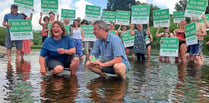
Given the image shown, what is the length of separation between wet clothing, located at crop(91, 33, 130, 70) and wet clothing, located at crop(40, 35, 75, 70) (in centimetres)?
70

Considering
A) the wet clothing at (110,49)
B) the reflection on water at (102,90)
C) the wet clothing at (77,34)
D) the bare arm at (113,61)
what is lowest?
the reflection on water at (102,90)

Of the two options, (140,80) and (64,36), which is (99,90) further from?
(64,36)

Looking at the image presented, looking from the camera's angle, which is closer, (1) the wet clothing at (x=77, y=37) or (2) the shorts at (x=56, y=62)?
(2) the shorts at (x=56, y=62)

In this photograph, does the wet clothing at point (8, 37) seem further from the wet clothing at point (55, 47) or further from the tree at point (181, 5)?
the tree at point (181, 5)

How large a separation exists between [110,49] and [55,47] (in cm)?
131

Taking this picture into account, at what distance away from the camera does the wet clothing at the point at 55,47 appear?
6.95m

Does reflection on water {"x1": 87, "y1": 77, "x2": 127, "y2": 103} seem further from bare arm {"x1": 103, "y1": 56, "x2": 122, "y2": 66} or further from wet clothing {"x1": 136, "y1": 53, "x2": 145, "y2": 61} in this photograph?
wet clothing {"x1": 136, "y1": 53, "x2": 145, "y2": 61}

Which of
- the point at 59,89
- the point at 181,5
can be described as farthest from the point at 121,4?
the point at 59,89

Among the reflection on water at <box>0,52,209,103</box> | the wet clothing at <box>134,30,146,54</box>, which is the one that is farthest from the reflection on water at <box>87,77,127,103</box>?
the wet clothing at <box>134,30,146,54</box>

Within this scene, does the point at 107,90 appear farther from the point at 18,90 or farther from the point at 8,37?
the point at 8,37

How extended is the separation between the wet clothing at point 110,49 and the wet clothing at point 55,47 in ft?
2.29

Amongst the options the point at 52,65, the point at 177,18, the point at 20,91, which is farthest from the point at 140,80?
the point at 177,18

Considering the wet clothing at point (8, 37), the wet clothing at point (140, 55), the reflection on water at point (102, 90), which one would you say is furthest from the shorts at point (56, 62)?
the wet clothing at point (140, 55)

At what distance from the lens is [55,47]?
23.1 ft
